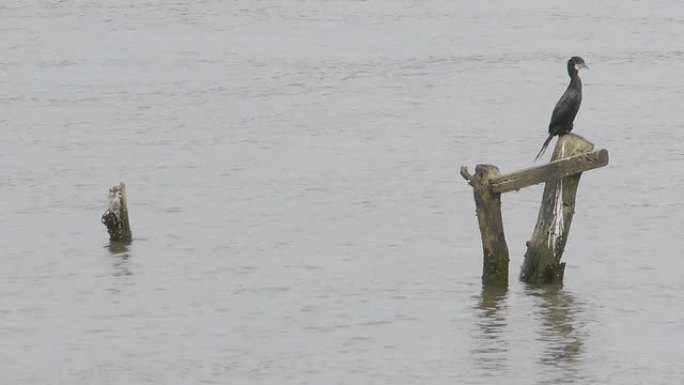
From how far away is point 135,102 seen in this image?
3862 cm

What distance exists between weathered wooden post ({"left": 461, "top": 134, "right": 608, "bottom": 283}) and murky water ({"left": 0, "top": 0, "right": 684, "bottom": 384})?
379 millimetres

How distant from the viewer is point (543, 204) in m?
17.4

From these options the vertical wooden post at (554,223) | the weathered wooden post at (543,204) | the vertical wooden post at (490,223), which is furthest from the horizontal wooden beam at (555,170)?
the vertical wooden post at (490,223)

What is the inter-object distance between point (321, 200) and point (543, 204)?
9478mm

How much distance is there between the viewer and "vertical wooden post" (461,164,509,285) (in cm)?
1692

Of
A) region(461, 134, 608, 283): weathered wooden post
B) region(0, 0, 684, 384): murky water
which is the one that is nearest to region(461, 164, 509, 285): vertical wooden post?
region(461, 134, 608, 283): weathered wooden post

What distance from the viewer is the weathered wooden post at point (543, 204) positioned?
16.6 metres

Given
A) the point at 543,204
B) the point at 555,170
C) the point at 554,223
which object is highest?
the point at 555,170

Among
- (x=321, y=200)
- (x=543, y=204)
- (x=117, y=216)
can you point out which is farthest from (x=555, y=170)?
(x=321, y=200)

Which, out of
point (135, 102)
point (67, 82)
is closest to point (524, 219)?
point (135, 102)

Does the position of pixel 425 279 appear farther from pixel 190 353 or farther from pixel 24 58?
pixel 24 58

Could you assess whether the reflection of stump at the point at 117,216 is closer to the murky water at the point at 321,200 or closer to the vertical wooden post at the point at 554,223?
the murky water at the point at 321,200

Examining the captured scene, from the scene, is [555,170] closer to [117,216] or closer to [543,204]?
[543,204]

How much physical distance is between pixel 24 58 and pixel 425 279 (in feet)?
→ 93.9
